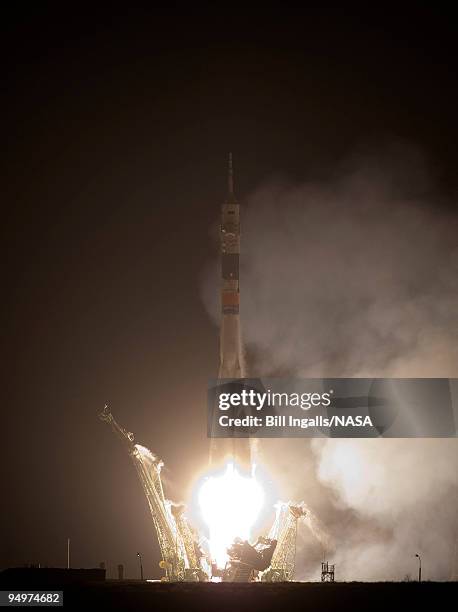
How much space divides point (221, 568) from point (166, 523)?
8.81m

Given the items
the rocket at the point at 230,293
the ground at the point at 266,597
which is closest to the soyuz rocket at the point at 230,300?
the rocket at the point at 230,293

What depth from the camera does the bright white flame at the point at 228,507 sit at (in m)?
156

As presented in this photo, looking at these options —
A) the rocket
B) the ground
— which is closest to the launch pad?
the rocket

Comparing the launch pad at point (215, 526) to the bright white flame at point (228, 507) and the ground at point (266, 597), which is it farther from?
the ground at point (266, 597)

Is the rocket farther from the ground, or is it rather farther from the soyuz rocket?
the ground

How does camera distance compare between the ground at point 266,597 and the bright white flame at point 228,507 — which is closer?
the ground at point 266,597

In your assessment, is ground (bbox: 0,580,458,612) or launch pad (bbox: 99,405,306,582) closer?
ground (bbox: 0,580,458,612)

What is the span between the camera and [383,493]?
176375 mm

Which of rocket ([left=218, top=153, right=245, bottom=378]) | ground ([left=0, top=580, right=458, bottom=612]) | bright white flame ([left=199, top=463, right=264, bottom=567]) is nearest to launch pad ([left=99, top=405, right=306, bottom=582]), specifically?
bright white flame ([left=199, top=463, right=264, bottom=567])

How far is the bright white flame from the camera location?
512 feet

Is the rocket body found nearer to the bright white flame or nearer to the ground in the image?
the bright white flame

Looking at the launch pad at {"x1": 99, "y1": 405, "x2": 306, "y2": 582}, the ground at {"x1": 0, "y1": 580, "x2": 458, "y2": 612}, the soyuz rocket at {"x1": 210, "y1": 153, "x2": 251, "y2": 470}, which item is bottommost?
the ground at {"x1": 0, "y1": 580, "x2": 458, "y2": 612}

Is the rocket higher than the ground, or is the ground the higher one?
the rocket

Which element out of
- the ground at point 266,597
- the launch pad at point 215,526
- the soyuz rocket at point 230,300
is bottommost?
the ground at point 266,597
